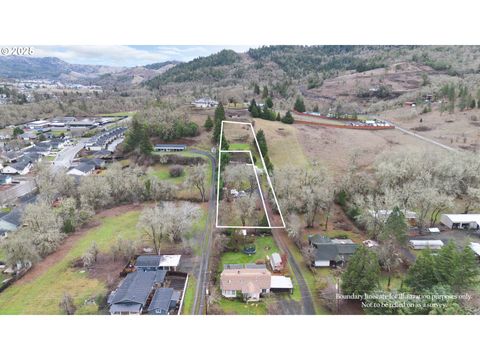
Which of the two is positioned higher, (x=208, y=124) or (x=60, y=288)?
(x=208, y=124)

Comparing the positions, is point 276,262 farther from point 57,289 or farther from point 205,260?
point 57,289

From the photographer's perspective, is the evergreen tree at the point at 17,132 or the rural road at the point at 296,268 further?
the evergreen tree at the point at 17,132

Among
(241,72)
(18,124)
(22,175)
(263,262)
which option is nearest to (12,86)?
(18,124)

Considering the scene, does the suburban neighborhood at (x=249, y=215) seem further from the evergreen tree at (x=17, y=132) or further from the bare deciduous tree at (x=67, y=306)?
the evergreen tree at (x=17, y=132)

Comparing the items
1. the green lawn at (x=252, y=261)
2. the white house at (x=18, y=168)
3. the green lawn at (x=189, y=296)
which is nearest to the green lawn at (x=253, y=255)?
the green lawn at (x=252, y=261)

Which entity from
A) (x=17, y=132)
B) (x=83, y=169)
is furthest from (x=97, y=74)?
(x=83, y=169)

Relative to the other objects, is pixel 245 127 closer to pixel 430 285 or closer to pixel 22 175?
pixel 430 285
